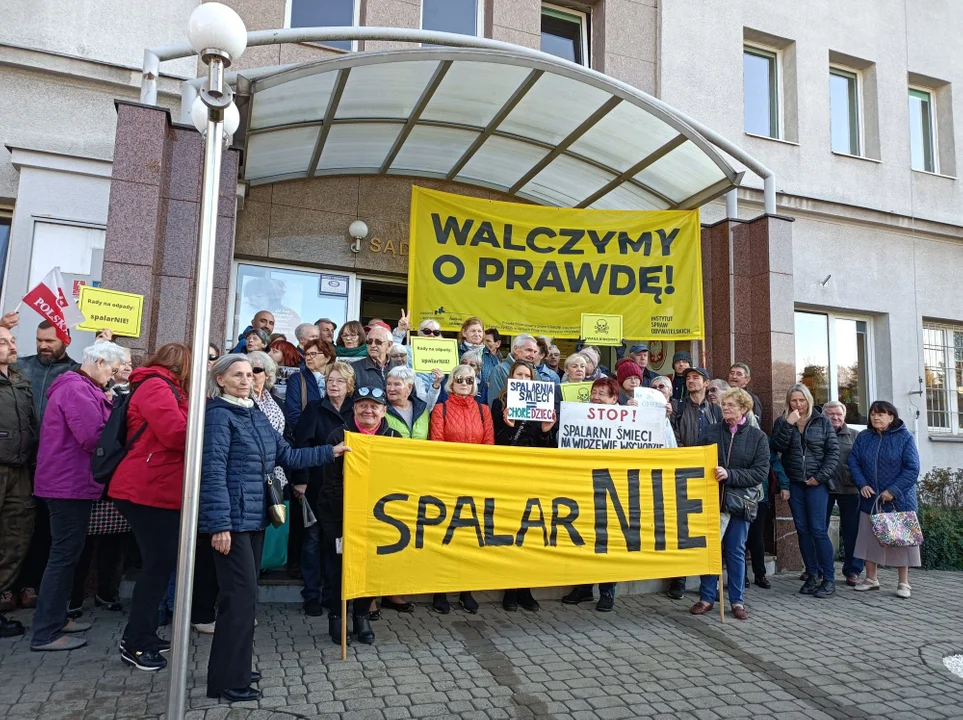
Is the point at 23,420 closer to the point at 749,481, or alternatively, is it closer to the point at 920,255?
the point at 749,481

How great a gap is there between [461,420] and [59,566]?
9.53 feet

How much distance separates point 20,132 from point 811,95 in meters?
11.9

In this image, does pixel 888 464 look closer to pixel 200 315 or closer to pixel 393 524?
pixel 393 524

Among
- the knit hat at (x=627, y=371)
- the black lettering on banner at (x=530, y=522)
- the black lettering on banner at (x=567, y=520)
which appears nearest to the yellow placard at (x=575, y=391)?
the knit hat at (x=627, y=371)

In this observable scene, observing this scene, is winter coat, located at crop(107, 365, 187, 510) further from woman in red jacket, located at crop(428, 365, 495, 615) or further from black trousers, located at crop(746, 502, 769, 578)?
black trousers, located at crop(746, 502, 769, 578)

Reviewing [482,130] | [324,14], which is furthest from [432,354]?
[324,14]

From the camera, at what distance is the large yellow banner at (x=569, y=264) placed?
9.20 meters

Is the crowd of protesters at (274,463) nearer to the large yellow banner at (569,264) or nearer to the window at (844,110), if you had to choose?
the large yellow banner at (569,264)

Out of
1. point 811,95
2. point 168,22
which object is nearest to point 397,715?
point 168,22

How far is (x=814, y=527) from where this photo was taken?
275 inches

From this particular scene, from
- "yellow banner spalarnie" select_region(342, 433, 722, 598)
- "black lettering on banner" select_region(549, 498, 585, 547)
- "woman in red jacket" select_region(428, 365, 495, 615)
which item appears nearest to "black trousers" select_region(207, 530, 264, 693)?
"yellow banner spalarnie" select_region(342, 433, 722, 598)

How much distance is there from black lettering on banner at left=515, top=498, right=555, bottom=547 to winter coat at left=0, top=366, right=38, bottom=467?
138 inches

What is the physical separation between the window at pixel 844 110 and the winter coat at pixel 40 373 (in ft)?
41.9

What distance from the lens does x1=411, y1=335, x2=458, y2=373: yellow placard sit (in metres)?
6.61
